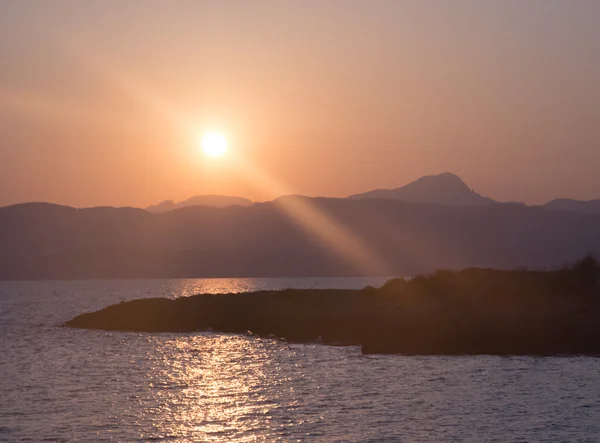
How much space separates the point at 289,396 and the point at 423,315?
29.4m

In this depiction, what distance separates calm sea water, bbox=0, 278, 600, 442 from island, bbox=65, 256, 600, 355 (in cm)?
424

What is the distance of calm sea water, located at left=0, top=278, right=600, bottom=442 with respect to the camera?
31234mm

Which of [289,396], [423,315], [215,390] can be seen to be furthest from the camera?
[423,315]

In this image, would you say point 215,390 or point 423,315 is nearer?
point 215,390

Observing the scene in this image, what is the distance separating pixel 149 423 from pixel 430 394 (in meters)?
14.2

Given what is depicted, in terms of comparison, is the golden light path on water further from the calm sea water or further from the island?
the island

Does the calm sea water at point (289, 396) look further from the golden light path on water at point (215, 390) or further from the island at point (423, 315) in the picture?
the island at point (423, 315)

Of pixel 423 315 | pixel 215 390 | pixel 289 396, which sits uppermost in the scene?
pixel 423 315

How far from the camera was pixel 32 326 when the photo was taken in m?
88.8

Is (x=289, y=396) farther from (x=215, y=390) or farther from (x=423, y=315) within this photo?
(x=423, y=315)

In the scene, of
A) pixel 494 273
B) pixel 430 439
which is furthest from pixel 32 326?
pixel 430 439

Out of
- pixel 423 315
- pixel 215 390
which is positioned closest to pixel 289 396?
pixel 215 390

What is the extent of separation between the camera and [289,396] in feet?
129

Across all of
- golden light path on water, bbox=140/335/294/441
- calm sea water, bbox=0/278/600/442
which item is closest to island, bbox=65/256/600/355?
calm sea water, bbox=0/278/600/442
